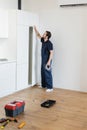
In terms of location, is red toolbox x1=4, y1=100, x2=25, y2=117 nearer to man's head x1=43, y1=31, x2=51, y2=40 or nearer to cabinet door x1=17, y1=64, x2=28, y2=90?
cabinet door x1=17, y1=64, x2=28, y2=90

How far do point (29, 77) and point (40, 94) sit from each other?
93 cm

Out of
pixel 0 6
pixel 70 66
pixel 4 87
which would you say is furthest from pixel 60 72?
pixel 0 6

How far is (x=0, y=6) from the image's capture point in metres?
5.38

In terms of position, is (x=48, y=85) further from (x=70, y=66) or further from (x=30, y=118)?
(x=30, y=118)

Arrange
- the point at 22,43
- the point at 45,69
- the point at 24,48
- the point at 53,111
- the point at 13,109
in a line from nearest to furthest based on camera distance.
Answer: the point at 13,109 < the point at 53,111 < the point at 22,43 < the point at 24,48 < the point at 45,69

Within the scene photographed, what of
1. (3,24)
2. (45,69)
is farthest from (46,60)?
(3,24)

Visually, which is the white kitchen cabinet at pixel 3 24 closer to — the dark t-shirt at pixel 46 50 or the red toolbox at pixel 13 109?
the dark t-shirt at pixel 46 50

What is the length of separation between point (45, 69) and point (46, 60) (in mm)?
242

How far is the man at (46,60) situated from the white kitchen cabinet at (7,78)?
85cm

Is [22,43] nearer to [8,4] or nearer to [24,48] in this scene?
[24,48]

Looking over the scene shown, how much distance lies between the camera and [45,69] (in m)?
5.73

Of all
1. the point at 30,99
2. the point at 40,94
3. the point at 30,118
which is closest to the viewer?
the point at 30,118

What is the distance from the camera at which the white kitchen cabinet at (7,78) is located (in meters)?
4.94

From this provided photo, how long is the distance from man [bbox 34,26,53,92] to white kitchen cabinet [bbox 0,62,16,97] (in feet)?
2.80
